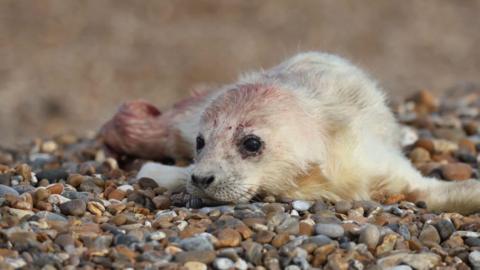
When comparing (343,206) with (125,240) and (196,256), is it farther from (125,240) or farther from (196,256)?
(125,240)

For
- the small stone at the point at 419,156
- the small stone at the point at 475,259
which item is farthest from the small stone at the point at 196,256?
the small stone at the point at 419,156

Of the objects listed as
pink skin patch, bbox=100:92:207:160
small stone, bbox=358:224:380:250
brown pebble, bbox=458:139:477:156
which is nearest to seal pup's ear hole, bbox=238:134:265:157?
small stone, bbox=358:224:380:250

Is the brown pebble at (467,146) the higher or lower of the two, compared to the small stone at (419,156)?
higher

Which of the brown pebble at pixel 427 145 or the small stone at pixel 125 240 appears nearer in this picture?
the small stone at pixel 125 240

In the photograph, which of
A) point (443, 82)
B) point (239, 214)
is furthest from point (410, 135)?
point (443, 82)

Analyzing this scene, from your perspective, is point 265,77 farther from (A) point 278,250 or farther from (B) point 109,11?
(B) point 109,11

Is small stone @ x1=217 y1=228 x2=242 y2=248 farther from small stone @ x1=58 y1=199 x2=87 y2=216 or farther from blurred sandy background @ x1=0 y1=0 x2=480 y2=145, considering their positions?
blurred sandy background @ x1=0 y1=0 x2=480 y2=145

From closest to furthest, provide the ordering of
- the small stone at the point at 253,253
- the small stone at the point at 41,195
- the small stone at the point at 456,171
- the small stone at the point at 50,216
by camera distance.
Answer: the small stone at the point at 253,253 → the small stone at the point at 50,216 → the small stone at the point at 41,195 → the small stone at the point at 456,171

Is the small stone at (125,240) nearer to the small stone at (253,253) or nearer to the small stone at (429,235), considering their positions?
the small stone at (253,253)
